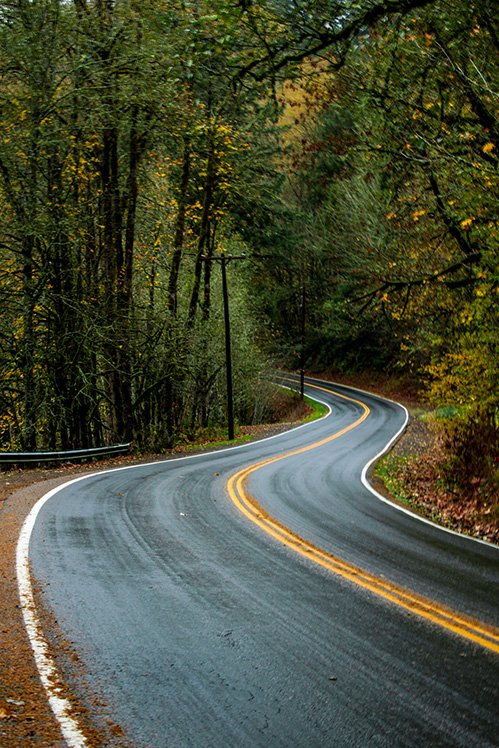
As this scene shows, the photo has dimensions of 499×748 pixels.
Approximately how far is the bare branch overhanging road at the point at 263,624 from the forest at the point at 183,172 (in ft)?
17.2

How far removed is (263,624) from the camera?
542 cm

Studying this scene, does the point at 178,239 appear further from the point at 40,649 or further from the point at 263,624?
the point at 40,649

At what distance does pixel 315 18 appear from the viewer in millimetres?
7781

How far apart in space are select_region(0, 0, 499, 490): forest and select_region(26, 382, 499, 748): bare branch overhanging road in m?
5.23

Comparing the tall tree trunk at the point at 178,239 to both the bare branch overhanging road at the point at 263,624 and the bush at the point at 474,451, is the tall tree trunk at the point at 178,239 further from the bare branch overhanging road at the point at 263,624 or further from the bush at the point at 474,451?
the bare branch overhanging road at the point at 263,624

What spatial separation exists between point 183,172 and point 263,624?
814 inches

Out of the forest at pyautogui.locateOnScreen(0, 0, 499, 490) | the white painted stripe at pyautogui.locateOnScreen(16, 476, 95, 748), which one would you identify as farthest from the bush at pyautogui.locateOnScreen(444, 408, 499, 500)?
the white painted stripe at pyautogui.locateOnScreen(16, 476, 95, 748)

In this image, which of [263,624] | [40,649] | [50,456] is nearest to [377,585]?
[263,624]

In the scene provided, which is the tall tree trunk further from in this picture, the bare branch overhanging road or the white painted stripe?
the white painted stripe

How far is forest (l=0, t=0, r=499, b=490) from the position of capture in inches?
364

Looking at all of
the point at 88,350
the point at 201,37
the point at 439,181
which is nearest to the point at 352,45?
the point at 201,37

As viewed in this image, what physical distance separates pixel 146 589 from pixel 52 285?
45.2 feet

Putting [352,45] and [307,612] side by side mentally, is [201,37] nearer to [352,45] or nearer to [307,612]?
[352,45]

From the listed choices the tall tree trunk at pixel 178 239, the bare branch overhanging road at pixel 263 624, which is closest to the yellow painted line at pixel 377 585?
the bare branch overhanging road at pixel 263 624
